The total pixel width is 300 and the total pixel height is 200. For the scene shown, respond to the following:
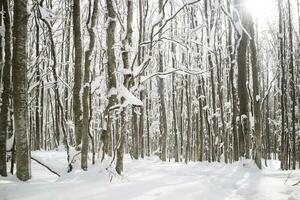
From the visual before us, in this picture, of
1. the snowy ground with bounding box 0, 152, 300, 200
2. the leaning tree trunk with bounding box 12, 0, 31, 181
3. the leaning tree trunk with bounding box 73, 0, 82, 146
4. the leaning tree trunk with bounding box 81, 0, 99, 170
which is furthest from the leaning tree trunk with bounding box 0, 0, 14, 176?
the leaning tree trunk with bounding box 81, 0, 99, 170

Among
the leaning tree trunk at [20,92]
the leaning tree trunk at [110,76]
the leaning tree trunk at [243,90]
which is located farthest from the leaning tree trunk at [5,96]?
the leaning tree trunk at [243,90]

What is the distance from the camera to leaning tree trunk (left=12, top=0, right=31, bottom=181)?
6.14 m

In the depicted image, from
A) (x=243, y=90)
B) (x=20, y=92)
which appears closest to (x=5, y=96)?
(x=20, y=92)

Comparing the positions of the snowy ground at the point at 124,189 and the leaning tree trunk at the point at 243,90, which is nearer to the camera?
the snowy ground at the point at 124,189

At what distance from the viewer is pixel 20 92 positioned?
6.18 metres

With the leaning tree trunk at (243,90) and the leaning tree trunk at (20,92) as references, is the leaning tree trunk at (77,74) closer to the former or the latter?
the leaning tree trunk at (20,92)

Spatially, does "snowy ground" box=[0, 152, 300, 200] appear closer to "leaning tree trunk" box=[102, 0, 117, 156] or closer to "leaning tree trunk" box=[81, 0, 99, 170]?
"leaning tree trunk" box=[81, 0, 99, 170]

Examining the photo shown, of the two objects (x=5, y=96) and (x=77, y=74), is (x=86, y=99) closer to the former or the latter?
(x=77, y=74)

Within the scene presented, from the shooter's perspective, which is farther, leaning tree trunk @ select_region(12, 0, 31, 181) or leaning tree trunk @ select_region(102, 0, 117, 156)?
leaning tree trunk @ select_region(102, 0, 117, 156)

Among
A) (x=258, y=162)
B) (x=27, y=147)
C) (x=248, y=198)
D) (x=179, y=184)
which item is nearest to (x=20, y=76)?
(x=27, y=147)

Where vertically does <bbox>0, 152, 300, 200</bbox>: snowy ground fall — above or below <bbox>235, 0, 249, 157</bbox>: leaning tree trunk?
below

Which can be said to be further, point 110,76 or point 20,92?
point 110,76

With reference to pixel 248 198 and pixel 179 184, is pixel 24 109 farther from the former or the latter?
pixel 248 198

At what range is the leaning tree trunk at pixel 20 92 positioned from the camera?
20.1 feet
